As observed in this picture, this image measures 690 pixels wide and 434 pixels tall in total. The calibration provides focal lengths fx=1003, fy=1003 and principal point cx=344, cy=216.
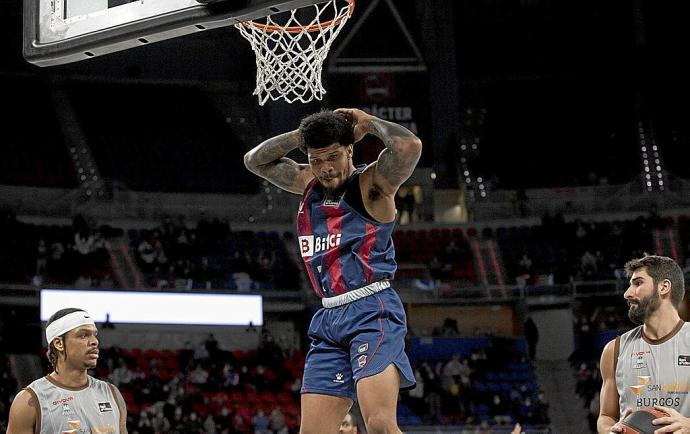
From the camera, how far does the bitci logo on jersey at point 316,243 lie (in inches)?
209

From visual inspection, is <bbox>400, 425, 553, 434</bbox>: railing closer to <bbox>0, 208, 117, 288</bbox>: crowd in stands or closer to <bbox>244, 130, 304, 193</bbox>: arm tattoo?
<bbox>244, 130, 304, 193</bbox>: arm tattoo

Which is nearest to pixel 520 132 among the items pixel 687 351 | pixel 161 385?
pixel 161 385

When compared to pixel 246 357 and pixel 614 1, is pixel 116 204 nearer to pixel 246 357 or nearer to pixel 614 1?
pixel 246 357

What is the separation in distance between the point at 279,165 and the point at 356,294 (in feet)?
3.39

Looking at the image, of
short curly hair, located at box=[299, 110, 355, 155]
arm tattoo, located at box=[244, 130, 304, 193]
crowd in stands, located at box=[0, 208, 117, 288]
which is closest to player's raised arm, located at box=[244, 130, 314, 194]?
arm tattoo, located at box=[244, 130, 304, 193]

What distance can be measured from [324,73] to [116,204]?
6247mm

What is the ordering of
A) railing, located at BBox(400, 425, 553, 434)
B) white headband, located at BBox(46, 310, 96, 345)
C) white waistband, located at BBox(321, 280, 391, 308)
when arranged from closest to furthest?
white waistband, located at BBox(321, 280, 391, 308) < white headband, located at BBox(46, 310, 96, 345) < railing, located at BBox(400, 425, 553, 434)

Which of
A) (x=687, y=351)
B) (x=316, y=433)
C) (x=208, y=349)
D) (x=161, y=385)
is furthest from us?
(x=208, y=349)

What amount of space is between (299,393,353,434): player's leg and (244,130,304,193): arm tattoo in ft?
4.10

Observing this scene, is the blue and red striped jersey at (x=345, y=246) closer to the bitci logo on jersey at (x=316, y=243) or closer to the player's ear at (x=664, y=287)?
the bitci logo on jersey at (x=316, y=243)

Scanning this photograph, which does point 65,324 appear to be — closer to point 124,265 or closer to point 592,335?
point 124,265

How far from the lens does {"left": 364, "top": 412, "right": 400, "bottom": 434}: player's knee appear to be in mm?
4867

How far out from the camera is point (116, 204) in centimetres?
2297

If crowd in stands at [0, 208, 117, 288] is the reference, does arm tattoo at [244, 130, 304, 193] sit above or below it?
below
